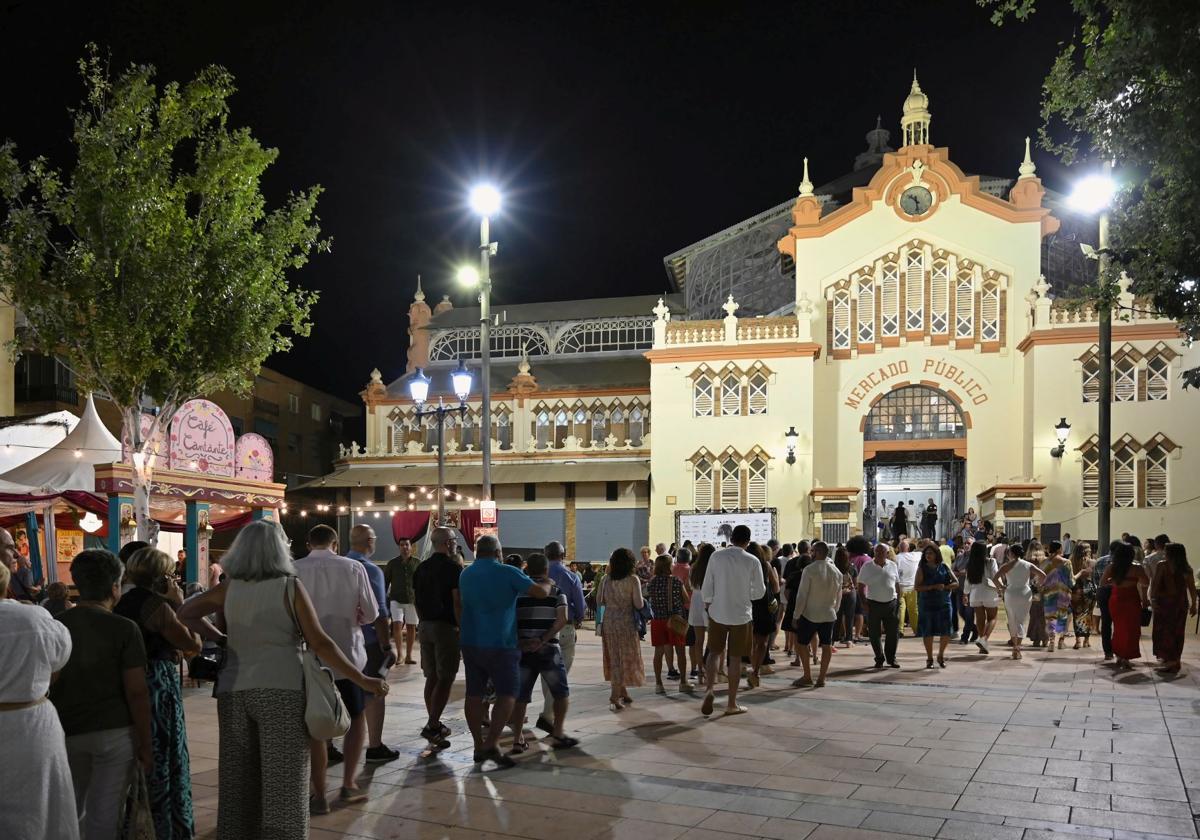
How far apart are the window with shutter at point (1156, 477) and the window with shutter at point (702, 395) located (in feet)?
41.8

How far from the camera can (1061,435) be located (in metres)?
25.9

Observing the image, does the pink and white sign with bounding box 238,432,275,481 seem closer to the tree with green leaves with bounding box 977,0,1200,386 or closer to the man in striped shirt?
the man in striped shirt

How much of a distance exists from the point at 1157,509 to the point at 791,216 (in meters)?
15.1

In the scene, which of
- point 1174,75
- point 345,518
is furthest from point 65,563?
point 1174,75

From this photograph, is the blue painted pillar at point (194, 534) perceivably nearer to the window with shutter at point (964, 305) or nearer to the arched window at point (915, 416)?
the arched window at point (915, 416)

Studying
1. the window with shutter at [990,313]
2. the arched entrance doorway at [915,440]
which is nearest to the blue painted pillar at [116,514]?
the arched entrance doorway at [915,440]

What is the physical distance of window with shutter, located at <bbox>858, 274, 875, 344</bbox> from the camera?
2958 cm

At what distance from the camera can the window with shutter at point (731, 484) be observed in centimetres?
2931

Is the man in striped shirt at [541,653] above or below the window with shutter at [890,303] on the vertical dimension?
below

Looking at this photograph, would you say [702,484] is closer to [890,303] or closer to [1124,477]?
[890,303]

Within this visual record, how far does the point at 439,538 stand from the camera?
8430 mm

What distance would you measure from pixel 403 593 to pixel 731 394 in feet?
60.0

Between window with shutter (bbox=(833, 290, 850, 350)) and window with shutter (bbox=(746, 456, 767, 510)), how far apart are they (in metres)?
4.47

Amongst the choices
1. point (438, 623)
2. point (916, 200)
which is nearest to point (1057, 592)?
point (438, 623)
